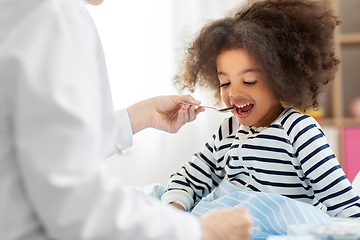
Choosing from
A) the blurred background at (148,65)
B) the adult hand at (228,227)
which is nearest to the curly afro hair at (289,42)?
the adult hand at (228,227)

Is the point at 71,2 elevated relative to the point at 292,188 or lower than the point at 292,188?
elevated

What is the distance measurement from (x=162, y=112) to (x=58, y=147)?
2.03 ft

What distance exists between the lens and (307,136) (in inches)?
32.2

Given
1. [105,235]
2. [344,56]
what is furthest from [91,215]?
[344,56]

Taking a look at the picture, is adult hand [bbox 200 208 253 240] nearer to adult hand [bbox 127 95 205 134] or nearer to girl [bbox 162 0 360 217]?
girl [bbox 162 0 360 217]

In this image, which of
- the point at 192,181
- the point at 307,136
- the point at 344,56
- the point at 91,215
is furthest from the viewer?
the point at 344,56

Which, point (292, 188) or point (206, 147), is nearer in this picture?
point (292, 188)

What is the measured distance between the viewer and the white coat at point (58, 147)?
426 millimetres

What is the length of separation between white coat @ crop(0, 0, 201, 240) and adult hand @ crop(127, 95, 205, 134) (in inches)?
19.6

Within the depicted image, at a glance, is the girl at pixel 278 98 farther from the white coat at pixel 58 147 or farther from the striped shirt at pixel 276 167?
the white coat at pixel 58 147

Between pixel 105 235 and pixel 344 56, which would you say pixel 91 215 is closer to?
pixel 105 235

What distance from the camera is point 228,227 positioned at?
49cm

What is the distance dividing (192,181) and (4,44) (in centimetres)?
66

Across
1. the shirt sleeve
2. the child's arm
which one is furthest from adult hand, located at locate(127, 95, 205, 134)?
the shirt sleeve
